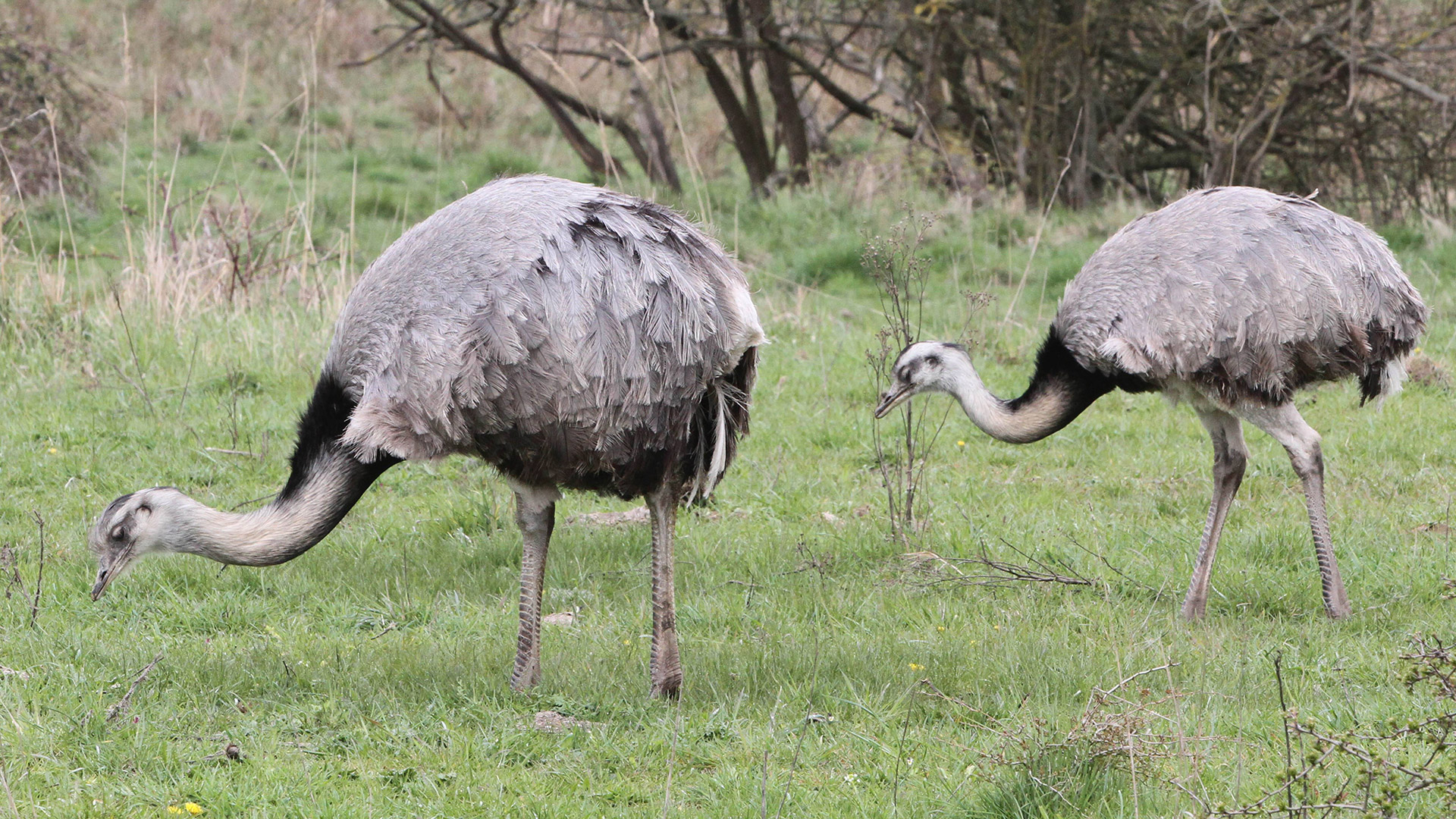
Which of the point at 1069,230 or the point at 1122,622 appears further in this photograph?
the point at 1069,230

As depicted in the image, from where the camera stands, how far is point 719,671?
4.79 metres

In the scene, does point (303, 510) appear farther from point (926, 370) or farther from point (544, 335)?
point (926, 370)

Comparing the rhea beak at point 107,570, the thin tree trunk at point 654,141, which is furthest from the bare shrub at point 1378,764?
the thin tree trunk at point 654,141

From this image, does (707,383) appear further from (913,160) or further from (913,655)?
(913,160)

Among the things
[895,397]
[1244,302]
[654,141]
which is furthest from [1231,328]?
[654,141]

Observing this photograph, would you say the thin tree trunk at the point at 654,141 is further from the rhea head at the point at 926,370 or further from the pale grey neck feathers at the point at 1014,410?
the pale grey neck feathers at the point at 1014,410

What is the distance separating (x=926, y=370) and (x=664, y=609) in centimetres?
205

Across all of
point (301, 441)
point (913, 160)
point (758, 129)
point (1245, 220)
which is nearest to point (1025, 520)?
point (1245, 220)

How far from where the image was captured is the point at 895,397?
20.5 feet

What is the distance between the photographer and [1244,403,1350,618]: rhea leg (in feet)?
17.4

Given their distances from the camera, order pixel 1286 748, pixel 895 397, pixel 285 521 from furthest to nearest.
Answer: pixel 895 397 → pixel 285 521 → pixel 1286 748

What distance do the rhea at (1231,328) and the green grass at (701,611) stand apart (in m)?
0.46

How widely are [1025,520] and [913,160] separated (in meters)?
7.19

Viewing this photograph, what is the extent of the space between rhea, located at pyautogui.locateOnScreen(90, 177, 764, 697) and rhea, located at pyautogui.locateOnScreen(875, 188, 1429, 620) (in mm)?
1538
